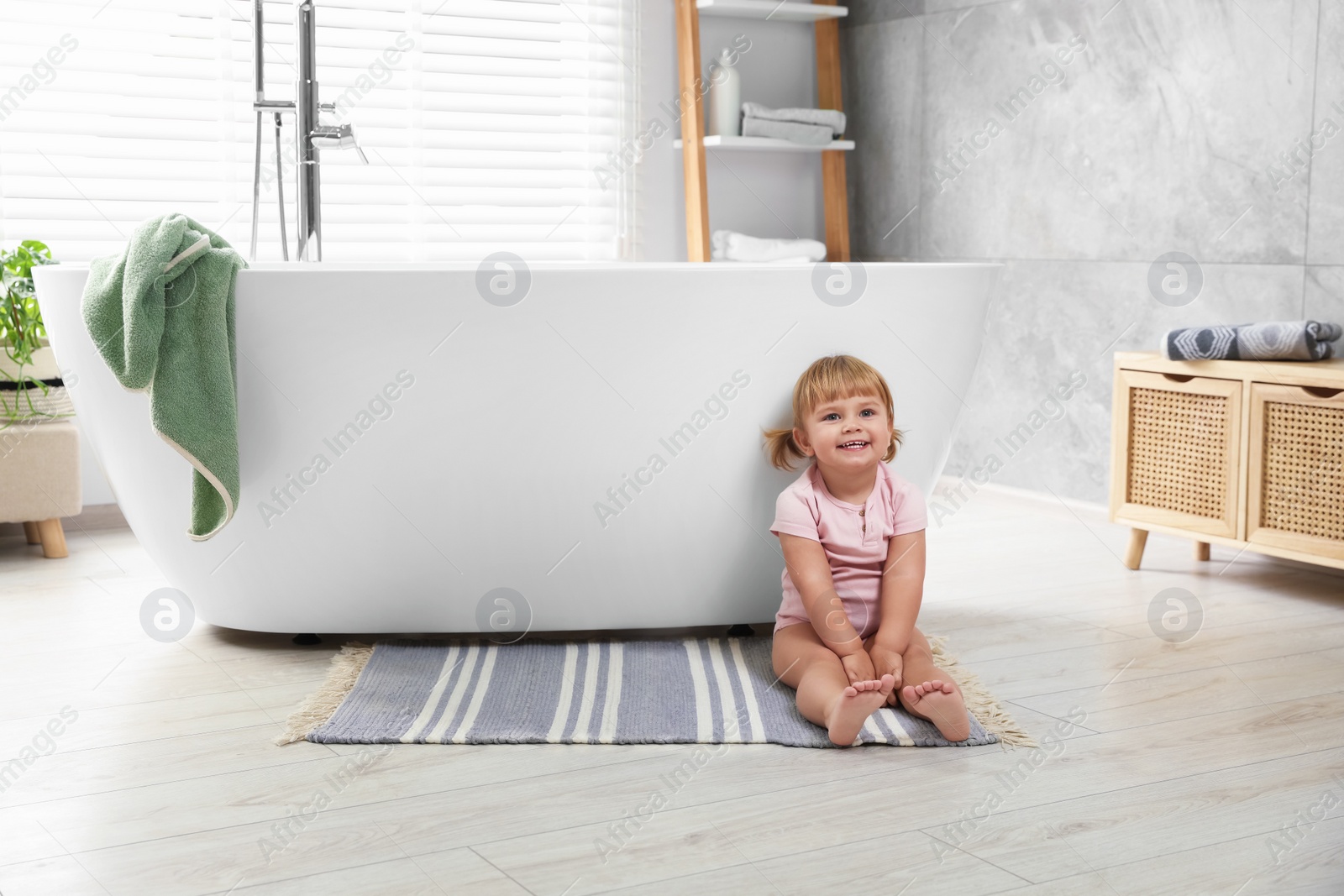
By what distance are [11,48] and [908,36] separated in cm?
227

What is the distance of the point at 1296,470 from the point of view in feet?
7.73

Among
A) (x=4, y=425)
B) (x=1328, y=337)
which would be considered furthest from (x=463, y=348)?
(x=1328, y=337)

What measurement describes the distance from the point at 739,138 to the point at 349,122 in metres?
1.03

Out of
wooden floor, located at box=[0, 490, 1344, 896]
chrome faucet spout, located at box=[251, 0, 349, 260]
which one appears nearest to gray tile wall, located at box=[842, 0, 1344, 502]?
wooden floor, located at box=[0, 490, 1344, 896]

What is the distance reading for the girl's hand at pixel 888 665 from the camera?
5.67ft

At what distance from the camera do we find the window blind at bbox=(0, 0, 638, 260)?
295cm

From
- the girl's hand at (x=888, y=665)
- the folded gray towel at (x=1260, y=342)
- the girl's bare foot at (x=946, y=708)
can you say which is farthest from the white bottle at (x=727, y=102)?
the girl's bare foot at (x=946, y=708)

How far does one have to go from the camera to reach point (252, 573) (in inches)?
77.5

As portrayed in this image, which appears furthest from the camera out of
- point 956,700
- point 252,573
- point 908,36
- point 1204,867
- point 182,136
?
point 908,36

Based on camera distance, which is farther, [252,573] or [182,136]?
[182,136]

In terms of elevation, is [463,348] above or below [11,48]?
below

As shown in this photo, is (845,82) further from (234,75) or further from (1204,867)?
(1204,867)

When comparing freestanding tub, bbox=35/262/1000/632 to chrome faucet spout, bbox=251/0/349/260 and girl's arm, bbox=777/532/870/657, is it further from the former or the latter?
chrome faucet spout, bbox=251/0/349/260

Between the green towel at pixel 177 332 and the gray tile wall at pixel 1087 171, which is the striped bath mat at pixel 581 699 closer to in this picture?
the green towel at pixel 177 332
